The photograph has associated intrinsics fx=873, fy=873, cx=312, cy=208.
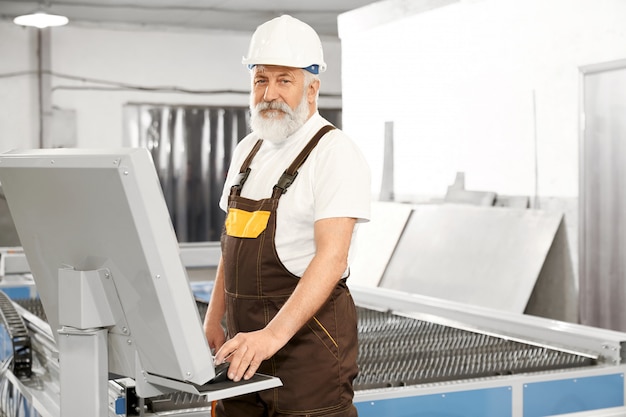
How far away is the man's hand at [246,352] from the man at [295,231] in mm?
109

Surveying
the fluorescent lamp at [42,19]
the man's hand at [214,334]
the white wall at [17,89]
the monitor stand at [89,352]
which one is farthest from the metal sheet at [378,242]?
the white wall at [17,89]

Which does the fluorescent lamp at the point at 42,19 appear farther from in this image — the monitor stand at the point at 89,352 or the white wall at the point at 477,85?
the monitor stand at the point at 89,352

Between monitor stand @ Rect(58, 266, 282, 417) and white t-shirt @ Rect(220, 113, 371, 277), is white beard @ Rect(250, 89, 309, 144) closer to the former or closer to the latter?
white t-shirt @ Rect(220, 113, 371, 277)

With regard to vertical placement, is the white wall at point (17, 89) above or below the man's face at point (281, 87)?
above

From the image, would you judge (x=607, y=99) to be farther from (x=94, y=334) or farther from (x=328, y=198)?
(x=94, y=334)

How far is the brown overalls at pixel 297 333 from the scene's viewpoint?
1730mm

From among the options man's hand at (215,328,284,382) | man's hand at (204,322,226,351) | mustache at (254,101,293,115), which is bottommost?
man's hand at (204,322,226,351)

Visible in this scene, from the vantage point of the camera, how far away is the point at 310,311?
160 cm

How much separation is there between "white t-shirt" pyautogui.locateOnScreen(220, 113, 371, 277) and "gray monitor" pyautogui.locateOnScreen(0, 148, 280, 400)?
1.42 feet

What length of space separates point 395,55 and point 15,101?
3753 mm

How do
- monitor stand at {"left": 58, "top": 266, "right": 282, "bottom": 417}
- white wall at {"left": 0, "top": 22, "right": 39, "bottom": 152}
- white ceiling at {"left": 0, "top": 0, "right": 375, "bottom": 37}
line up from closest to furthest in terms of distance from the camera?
monitor stand at {"left": 58, "top": 266, "right": 282, "bottom": 417} < white ceiling at {"left": 0, "top": 0, "right": 375, "bottom": 37} < white wall at {"left": 0, "top": 22, "right": 39, "bottom": 152}

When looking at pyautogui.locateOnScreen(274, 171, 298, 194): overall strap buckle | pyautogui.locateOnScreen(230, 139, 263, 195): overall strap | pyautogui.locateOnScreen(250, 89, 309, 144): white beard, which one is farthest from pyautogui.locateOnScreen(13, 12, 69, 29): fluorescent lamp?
pyautogui.locateOnScreen(274, 171, 298, 194): overall strap buckle

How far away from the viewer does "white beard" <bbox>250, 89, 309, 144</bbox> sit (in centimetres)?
179

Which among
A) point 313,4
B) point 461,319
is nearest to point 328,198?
point 461,319
